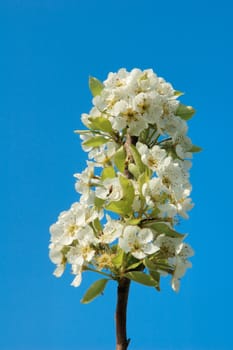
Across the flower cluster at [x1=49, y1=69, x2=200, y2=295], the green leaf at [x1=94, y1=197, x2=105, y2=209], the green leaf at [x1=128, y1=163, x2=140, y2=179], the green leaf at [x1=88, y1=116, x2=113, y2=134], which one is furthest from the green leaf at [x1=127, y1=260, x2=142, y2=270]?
the green leaf at [x1=88, y1=116, x2=113, y2=134]

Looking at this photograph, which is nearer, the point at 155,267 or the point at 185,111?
the point at 155,267

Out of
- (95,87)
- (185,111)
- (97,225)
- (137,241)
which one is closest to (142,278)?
(137,241)

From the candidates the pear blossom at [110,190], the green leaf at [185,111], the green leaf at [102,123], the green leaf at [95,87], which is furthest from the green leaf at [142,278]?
the green leaf at [95,87]

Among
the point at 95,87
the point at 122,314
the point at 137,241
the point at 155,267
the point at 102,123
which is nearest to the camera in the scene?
the point at 137,241

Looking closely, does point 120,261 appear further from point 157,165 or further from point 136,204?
point 157,165

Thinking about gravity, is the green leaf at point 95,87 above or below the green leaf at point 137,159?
above

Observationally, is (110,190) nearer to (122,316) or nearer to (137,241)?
(137,241)

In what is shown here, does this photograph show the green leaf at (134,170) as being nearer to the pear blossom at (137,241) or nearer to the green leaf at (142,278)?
the pear blossom at (137,241)

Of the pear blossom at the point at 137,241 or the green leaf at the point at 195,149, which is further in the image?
the green leaf at the point at 195,149

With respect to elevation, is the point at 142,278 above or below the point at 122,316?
above

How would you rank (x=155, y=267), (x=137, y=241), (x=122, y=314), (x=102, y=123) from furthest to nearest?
1. (x=102, y=123)
2. (x=122, y=314)
3. (x=155, y=267)
4. (x=137, y=241)
